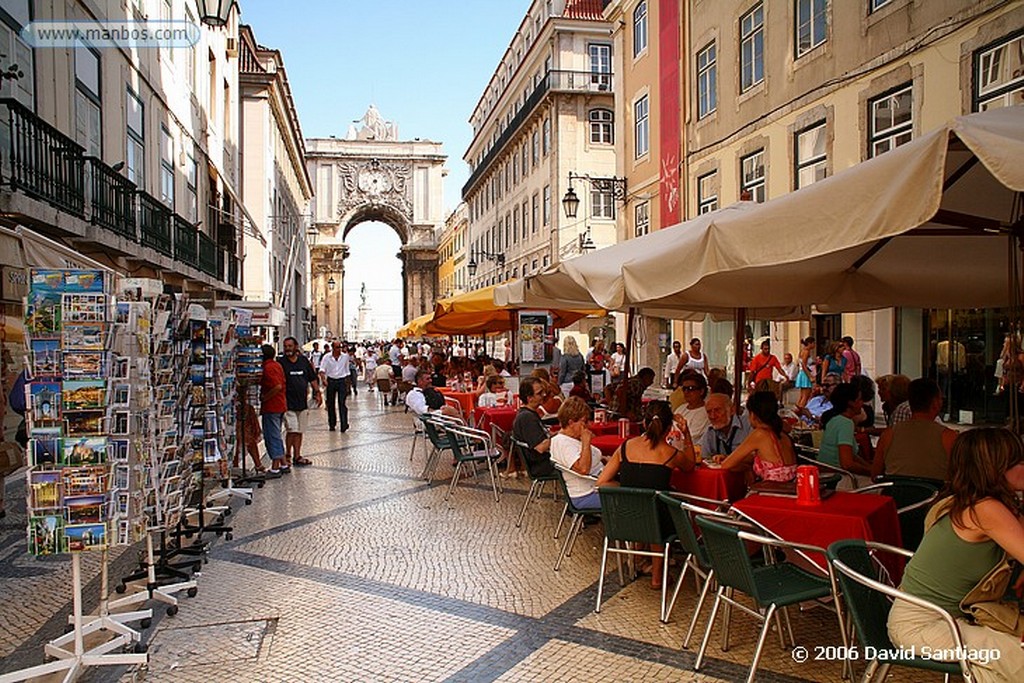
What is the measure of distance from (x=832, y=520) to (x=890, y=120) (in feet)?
34.0

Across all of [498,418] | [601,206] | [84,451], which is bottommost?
[498,418]

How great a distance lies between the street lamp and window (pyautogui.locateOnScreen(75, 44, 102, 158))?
487cm

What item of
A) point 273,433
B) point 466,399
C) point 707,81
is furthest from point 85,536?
point 707,81

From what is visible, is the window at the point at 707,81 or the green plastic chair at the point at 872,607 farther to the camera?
the window at the point at 707,81

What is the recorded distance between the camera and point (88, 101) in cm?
1281

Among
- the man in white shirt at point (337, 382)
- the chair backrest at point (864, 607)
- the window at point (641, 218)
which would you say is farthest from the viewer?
the window at point (641, 218)

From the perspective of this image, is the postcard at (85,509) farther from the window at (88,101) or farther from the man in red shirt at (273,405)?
the window at (88,101)

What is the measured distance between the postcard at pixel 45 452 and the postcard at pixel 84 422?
0.07m

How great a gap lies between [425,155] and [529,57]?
118ft

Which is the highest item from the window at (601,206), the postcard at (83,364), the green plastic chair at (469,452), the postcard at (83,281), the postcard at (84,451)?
the window at (601,206)

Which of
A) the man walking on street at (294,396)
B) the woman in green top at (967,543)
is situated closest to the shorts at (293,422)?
the man walking on street at (294,396)

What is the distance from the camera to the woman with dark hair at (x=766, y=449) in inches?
198

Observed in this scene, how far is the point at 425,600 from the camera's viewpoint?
17.1 feet

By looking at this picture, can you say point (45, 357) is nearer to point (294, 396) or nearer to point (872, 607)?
point (872, 607)
